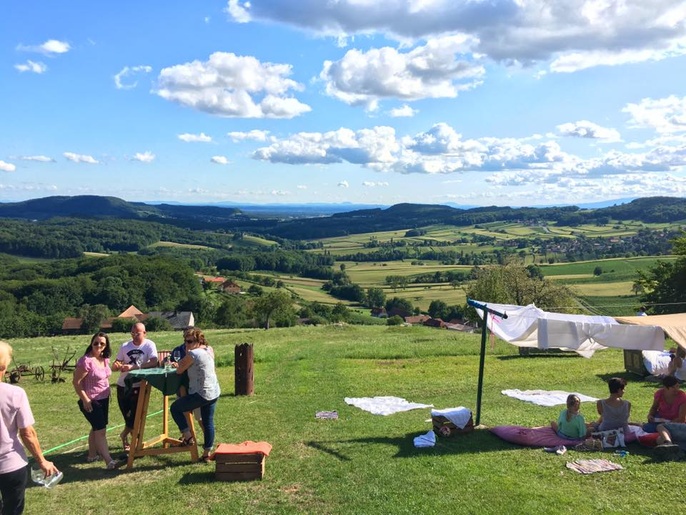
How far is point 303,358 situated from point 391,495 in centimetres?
1778

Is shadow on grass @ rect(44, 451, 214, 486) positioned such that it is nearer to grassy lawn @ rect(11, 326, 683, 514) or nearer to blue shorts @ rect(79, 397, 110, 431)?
grassy lawn @ rect(11, 326, 683, 514)

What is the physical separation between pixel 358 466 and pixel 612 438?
17.1 feet

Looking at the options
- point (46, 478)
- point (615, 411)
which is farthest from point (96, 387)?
point (615, 411)

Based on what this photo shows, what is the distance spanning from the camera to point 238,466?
331 inches

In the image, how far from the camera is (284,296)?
63719 mm

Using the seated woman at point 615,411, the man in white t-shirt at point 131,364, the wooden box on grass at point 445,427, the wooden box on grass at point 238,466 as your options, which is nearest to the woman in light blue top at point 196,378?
the wooden box on grass at point 238,466

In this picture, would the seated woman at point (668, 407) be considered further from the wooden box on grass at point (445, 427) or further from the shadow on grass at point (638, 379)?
the shadow on grass at point (638, 379)

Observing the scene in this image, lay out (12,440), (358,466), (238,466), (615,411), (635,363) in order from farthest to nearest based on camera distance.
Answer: (635,363) → (615,411) → (358,466) → (238,466) → (12,440)

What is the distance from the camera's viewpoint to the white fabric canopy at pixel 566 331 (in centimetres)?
1234

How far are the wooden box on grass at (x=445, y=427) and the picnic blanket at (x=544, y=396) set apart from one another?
4.29 m

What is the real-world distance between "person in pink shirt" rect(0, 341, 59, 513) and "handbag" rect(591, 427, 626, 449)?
980 centimetres

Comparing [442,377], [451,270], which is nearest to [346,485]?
[442,377]

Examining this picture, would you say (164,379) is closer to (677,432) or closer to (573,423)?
(573,423)

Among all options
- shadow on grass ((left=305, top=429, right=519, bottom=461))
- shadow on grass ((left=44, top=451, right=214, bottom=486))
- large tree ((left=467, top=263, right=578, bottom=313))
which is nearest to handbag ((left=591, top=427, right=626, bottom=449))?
shadow on grass ((left=305, top=429, right=519, bottom=461))
